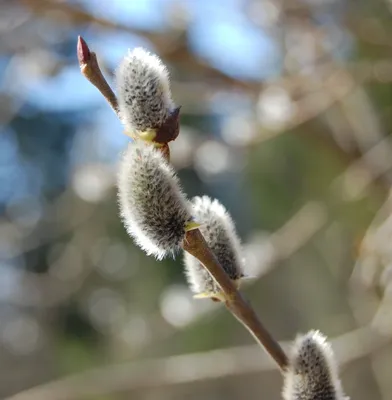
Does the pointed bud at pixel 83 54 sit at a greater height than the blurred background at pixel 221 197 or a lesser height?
lesser

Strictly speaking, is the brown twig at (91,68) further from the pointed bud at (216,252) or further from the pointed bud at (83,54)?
the pointed bud at (216,252)

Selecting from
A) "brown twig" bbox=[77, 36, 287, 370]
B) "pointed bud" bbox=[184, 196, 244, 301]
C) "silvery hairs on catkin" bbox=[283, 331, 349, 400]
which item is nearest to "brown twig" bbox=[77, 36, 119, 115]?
"brown twig" bbox=[77, 36, 287, 370]

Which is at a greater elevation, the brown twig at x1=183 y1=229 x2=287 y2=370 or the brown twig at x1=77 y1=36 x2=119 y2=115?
the brown twig at x1=77 y1=36 x2=119 y2=115

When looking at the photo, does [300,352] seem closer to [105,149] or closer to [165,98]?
[165,98]

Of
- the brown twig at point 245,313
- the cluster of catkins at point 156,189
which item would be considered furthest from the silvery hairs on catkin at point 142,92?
the brown twig at point 245,313

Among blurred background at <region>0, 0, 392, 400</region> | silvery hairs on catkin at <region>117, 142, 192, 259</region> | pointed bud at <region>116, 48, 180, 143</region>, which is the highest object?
blurred background at <region>0, 0, 392, 400</region>

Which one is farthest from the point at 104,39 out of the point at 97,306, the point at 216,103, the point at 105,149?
the point at 97,306

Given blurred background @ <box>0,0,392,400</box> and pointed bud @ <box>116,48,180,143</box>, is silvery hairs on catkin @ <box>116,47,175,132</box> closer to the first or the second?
pointed bud @ <box>116,48,180,143</box>
